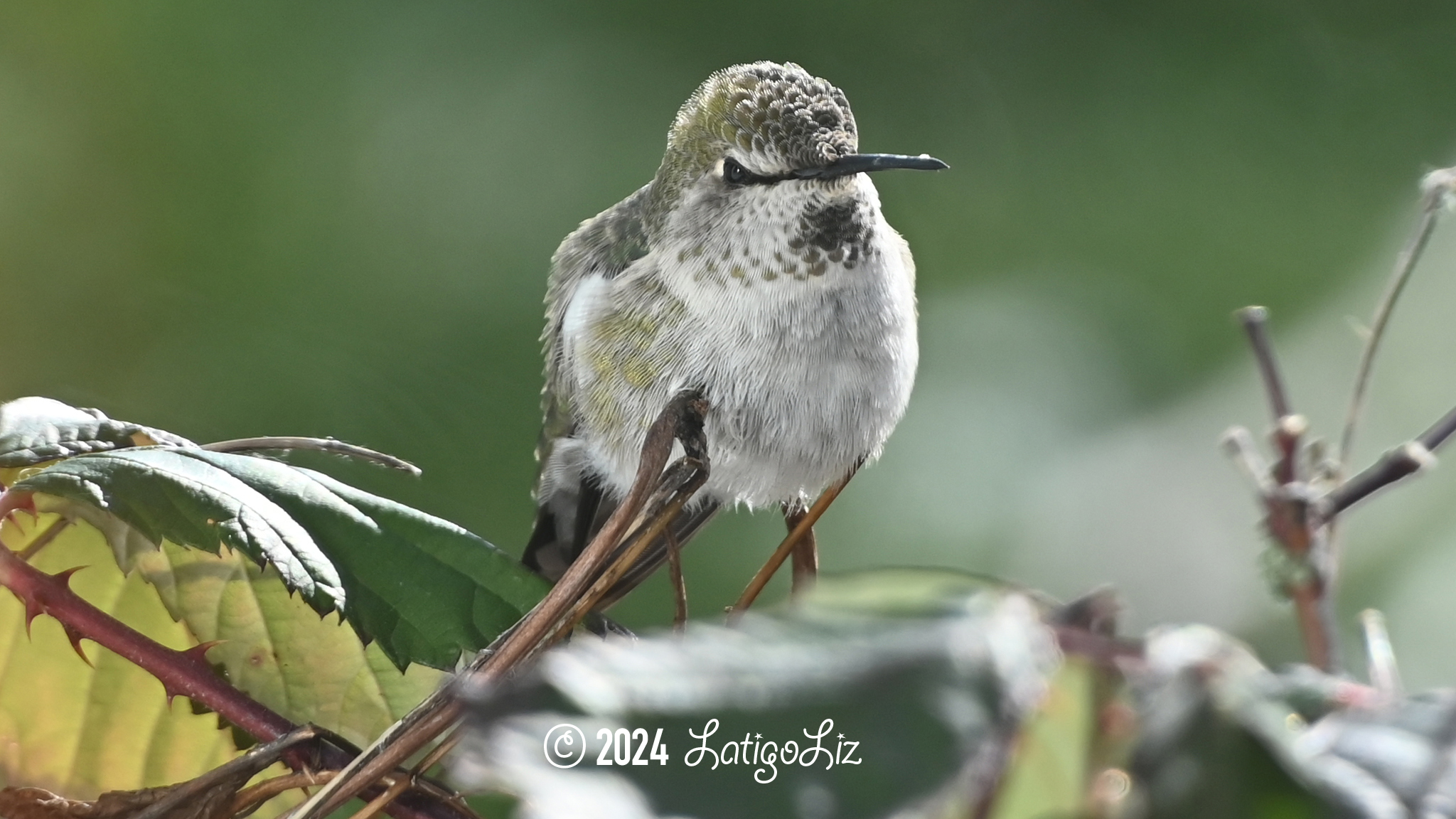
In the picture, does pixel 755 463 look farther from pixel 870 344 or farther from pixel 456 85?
pixel 456 85

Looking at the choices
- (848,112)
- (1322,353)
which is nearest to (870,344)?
(848,112)

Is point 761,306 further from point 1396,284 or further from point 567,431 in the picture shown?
point 1396,284

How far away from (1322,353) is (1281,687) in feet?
6.86

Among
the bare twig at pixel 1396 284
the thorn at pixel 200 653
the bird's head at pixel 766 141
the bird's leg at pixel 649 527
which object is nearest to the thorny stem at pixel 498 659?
the bird's leg at pixel 649 527

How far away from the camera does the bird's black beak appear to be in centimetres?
92

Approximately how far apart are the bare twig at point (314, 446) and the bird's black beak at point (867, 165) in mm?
440

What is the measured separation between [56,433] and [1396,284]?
25.8 inches

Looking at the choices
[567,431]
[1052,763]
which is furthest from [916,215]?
[1052,763]

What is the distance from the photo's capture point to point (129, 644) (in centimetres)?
62

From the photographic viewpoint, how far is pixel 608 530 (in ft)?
2.04

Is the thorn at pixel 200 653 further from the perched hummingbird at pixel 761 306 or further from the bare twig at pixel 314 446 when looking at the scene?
the perched hummingbird at pixel 761 306

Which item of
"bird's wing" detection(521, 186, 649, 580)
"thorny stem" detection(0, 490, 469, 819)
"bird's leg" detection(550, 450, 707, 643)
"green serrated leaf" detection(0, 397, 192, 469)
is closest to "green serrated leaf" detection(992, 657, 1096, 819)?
"bird's leg" detection(550, 450, 707, 643)

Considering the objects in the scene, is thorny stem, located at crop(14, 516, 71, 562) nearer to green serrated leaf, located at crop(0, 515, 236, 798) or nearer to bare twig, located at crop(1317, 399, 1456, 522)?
green serrated leaf, located at crop(0, 515, 236, 798)

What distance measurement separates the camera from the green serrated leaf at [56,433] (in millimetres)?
634
